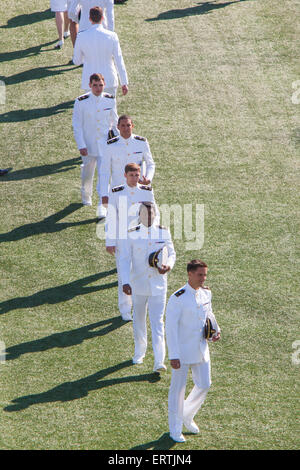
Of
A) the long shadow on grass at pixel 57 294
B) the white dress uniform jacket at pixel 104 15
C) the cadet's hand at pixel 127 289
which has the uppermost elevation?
the white dress uniform jacket at pixel 104 15

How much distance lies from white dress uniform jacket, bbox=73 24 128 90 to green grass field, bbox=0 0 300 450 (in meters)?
1.56

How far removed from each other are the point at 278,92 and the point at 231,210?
13.4ft

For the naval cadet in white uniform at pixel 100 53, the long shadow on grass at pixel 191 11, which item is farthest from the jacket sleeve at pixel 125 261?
the long shadow on grass at pixel 191 11

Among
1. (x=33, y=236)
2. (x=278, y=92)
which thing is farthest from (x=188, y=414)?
(x=278, y=92)

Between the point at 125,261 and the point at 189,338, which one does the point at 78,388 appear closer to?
the point at 125,261

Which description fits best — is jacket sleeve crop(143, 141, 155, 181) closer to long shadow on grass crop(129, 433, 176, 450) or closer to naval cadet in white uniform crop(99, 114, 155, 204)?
naval cadet in white uniform crop(99, 114, 155, 204)

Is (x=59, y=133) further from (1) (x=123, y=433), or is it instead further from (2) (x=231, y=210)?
(1) (x=123, y=433)

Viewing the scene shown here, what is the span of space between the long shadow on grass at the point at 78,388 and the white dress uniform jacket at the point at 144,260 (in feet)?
3.17

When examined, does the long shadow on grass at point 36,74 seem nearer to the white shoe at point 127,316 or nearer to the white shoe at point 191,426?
the white shoe at point 127,316

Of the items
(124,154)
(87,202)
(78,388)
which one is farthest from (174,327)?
(87,202)

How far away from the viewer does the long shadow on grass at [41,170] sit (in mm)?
13344

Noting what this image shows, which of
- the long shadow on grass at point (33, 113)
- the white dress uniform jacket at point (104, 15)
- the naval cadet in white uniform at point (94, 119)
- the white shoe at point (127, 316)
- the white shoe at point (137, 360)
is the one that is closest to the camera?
the white shoe at point (137, 360)

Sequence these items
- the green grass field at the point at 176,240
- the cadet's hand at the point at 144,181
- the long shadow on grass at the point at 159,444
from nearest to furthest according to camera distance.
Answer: the long shadow on grass at the point at 159,444
the green grass field at the point at 176,240
the cadet's hand at the point at 144,181

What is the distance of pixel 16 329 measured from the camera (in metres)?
9.88
